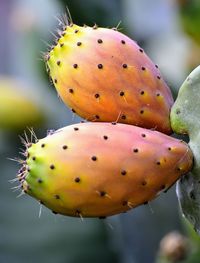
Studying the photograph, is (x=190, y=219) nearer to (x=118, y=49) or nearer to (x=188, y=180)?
(x=188, y=180)

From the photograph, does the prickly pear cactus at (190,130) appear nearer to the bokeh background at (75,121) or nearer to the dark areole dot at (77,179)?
the dark areole dot at (77,179)

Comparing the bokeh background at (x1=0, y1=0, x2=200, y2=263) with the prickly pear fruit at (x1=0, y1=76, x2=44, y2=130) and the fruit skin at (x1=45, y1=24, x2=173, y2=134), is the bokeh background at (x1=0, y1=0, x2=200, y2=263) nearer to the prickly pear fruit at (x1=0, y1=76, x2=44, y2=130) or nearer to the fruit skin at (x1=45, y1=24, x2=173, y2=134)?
the prickly pear fruit at (x1=0, y1=76, x2=44, y2=130)

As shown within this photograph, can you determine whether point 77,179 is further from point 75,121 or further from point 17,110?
point 17,110

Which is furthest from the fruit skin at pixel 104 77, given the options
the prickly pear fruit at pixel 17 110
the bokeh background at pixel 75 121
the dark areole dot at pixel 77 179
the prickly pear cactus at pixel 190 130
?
the prickly pear fruit at pixel 17 110

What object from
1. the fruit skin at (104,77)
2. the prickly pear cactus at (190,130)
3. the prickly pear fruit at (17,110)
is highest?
the fruit skin at (104,77)

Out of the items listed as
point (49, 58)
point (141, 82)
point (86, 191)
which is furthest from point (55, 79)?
point (86, 191)
